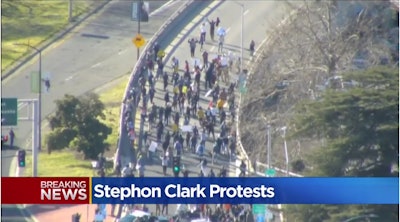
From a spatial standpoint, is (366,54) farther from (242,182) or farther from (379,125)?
(242,182)

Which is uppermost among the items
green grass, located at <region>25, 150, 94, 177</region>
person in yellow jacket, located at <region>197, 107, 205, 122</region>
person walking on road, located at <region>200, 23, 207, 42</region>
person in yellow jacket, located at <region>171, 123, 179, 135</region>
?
person walking on road, located at <region>200, 23, 207, 42</region>

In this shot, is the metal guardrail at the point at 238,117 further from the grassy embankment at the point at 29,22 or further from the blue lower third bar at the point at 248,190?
the blue lower third bar at the point at 248,190

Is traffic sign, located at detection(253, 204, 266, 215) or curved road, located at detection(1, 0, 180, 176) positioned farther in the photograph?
curved road, located at detection(1, 0, 180, 176)

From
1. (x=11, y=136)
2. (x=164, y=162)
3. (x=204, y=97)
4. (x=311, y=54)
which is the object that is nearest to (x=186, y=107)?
(x=204, y=97)

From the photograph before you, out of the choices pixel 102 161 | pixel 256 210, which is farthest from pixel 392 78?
pixel 102 161

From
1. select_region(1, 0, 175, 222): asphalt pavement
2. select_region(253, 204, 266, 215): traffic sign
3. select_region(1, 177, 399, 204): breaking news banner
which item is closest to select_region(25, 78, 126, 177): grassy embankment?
select_region(1, 0, 175, 222): asphalt pavement

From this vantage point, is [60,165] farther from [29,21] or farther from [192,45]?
[29,21]

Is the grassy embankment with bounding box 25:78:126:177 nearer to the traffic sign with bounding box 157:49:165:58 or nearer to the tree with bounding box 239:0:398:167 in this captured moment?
the traffic sign with bounding box 157:49:165:58
